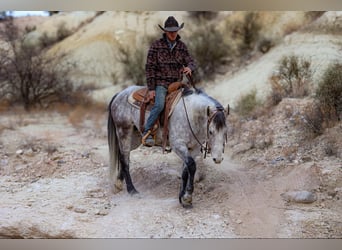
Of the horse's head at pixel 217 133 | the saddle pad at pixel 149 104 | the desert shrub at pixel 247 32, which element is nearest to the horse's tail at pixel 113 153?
the saddle pad at pixel 149 104

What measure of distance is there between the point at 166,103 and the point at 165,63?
15.2 inches

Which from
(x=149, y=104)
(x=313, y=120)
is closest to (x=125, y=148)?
(x=149, y=104)

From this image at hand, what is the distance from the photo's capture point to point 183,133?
4.43 meters

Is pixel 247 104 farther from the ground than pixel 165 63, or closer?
closer

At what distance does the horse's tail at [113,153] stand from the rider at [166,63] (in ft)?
1.43

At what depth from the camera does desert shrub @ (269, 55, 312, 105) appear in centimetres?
494

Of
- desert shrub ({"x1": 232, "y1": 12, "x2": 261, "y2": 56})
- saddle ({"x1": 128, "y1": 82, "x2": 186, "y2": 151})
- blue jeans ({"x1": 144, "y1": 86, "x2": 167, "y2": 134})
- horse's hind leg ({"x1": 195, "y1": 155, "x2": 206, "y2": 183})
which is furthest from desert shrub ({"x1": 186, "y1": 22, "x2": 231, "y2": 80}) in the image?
horse's hind leg ({"x1": 195, "y1": 155, "x2": 206, "y2": 183})

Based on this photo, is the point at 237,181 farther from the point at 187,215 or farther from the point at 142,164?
the point at 142,164

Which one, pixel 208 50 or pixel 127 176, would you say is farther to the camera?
pixel 208 50

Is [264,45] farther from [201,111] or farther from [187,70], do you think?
[201,111]

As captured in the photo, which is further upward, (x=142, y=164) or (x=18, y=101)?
(x=18, y=101)

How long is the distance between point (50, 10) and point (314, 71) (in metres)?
2.58
